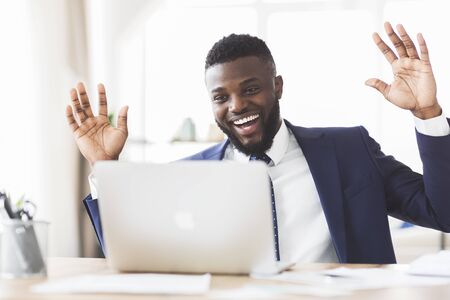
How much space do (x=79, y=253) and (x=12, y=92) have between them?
3.93 ft

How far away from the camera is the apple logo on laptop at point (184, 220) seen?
1.22 meters

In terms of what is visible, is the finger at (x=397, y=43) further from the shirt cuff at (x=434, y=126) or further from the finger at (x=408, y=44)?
the shirt cuff at (x=434, y=126)

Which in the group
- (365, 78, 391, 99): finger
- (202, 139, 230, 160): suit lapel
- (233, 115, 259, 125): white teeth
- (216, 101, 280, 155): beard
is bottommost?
(202, 139, 230, 160): suit lapel

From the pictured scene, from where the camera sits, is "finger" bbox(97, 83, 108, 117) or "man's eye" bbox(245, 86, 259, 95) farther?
"man's eye" bbox(245, 86, 259, 95)

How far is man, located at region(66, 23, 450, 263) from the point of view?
1774 millimetres

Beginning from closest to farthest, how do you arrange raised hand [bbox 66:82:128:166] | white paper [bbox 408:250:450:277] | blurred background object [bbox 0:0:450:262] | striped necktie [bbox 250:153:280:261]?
white paper [bbox 408:250:450:277] < raised hand [bbox 66:82:128:166] < striped necktie [bbox 250:153:280:261] < blurred background object [bbox 0:0:450:262]

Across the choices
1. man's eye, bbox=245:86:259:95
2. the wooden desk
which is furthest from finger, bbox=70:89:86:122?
man's eye, bbox=245:86:259:95

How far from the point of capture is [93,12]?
5188 mm

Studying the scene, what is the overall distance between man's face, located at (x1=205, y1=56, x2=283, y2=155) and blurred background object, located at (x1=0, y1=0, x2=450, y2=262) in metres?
2.34

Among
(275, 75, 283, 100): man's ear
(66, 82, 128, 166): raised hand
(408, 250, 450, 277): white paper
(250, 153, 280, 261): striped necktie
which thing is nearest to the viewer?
(408, 250, 450, 277): white paper

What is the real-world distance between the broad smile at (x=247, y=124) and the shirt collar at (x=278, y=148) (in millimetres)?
67

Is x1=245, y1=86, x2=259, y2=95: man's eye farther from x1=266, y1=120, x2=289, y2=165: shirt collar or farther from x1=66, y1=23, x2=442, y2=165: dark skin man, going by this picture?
x1=266, y1=120, x2=289, y2=165: shirt collar

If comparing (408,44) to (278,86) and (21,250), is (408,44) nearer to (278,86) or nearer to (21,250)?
(278,86)

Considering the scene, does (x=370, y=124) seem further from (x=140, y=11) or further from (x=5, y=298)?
(x=5, y=298)
